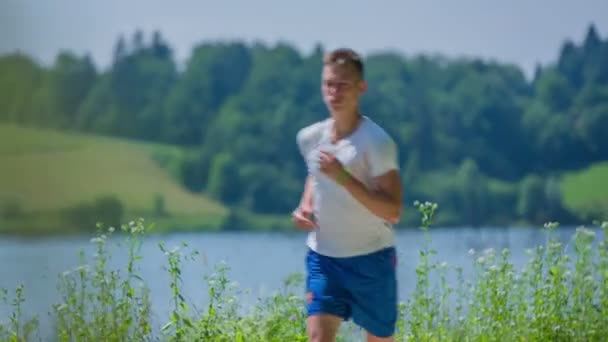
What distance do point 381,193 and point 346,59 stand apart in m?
0.40

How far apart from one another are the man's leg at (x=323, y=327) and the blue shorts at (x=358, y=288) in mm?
17

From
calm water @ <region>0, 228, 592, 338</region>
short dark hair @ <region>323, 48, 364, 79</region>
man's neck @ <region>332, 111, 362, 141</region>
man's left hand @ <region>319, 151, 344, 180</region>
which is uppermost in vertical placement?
short dark hair @ <region>323, 48, 364, 79</region>

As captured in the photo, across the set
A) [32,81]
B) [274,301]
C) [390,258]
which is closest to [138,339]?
[274,301]

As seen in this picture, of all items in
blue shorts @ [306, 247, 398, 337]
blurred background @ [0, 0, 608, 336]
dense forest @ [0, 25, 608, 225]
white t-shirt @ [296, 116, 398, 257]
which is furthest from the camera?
dense forest @ [0, 25, 608, 225]

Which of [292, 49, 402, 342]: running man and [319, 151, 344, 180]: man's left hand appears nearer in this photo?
[319, 151, 344, 180]: man's left hand

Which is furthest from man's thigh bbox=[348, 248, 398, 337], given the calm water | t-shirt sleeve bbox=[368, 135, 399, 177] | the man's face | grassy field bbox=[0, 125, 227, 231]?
grassy field bbox=[0, 125, 227, 231]

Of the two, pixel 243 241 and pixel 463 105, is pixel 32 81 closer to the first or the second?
pixel 243 241

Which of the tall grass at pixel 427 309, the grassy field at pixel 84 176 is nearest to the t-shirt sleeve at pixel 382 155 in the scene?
the tall grass at pixel 427 309

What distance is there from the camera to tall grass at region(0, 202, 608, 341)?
4.50 m

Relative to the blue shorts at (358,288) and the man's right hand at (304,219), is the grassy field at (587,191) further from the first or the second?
the man's right hand at (304,219)

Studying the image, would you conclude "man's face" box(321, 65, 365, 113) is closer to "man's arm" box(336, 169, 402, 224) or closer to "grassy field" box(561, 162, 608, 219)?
"man's arm" box(336, 169, 402, 224)

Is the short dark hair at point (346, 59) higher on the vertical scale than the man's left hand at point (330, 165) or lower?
higher

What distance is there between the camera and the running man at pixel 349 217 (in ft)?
10.6

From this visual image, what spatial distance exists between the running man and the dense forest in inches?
845
